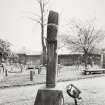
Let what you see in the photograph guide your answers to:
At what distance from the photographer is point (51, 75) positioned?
5812 mm

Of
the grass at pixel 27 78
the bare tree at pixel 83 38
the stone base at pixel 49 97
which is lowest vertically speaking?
the grass at pixel 27 78

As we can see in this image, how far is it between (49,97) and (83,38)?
90.1 feet

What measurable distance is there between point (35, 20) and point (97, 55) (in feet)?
52.9

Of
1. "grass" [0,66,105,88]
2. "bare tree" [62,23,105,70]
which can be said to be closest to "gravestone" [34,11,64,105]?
"grass" [0,66,105,88]

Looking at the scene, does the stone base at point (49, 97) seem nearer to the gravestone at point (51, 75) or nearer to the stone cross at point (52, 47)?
the gravestone at point (51, 75)

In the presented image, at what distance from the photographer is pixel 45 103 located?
18.1 ft

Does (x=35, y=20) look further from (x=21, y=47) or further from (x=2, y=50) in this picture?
(x=21, y=47)

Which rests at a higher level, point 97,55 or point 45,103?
point 97,55

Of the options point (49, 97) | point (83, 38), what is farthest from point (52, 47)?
point (83, 38)

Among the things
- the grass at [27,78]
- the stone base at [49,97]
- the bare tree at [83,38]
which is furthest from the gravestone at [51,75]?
the bare tree at [83,38]

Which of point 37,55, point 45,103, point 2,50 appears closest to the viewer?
point 45,103

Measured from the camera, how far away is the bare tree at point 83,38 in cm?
3090

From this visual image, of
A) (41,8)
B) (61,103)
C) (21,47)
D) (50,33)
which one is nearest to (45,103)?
(61,103)

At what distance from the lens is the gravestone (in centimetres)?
553
